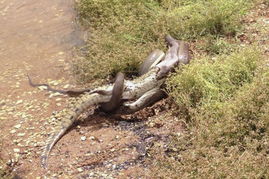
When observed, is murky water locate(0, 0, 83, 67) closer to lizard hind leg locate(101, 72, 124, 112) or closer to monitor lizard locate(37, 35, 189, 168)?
monitor lizard locate(37, 35, 189, 168)

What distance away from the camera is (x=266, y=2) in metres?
7.39

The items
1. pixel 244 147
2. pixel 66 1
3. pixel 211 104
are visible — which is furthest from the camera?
pixel 66 1

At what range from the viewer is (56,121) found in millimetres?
5949

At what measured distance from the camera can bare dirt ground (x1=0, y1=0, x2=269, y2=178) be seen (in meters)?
5.05

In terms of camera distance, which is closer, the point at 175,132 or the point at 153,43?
the point at 175,132

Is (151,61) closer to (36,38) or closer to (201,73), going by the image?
(201,73)

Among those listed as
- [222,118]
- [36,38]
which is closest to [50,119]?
[222,118]

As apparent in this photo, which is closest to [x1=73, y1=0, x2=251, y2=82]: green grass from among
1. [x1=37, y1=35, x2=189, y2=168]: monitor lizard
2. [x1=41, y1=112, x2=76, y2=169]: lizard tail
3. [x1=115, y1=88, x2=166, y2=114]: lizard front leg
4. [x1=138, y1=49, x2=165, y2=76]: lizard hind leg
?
[x1=138, y1=49, x2=165, y2=76]: lizard hind leg

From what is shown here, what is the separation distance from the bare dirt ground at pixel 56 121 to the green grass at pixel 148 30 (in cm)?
32

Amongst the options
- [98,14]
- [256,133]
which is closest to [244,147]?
[256,133]

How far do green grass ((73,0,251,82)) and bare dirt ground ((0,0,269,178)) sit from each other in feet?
1.05

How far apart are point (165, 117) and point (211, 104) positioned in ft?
2.26

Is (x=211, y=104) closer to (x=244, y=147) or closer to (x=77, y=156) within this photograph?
(x=244, y=147)

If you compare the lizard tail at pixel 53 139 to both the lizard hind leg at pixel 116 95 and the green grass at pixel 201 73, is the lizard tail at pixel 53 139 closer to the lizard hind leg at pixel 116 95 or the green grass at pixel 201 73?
the lizard hind leg at pixel 116 95
